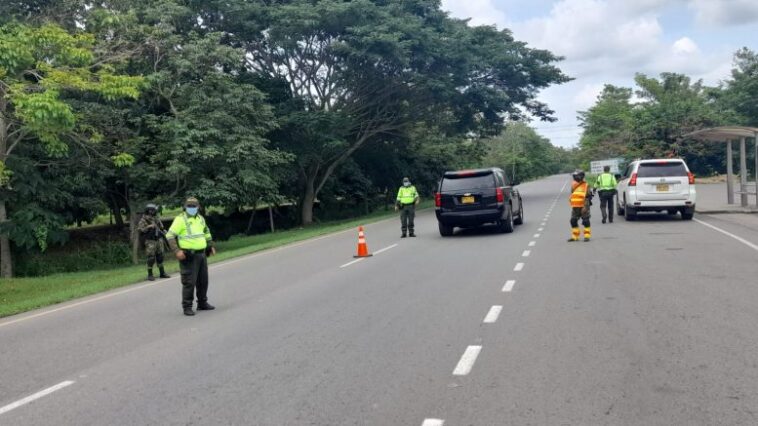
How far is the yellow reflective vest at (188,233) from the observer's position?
380 inches

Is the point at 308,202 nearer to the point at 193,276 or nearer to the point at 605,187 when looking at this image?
the point at 605,187

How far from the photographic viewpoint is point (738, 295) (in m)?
8.98

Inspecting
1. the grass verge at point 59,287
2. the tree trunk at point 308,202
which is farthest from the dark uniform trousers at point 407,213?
the tree trunk at point 308,202

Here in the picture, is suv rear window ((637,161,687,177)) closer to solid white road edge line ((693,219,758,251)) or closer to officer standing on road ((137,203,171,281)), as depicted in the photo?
solid white road edge line ((693,219,758,251))

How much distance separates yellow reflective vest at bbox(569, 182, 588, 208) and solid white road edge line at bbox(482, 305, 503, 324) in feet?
27.1

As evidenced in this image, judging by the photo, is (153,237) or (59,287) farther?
(59,287)

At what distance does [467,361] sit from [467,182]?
A: 13160 mm

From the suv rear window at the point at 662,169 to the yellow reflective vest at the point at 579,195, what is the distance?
487 cm

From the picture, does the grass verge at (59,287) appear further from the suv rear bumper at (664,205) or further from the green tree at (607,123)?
the green tree at (607,123)

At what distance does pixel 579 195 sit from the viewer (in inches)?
643

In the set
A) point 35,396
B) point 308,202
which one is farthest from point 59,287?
point 308,202

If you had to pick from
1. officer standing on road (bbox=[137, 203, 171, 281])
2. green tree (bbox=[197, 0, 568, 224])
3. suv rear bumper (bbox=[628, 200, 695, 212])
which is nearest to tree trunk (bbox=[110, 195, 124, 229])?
green tree (bbox=[197, 0, 568, 224])

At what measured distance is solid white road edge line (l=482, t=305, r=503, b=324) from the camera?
789 cm

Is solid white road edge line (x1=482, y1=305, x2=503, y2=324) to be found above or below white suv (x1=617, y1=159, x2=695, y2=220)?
below
